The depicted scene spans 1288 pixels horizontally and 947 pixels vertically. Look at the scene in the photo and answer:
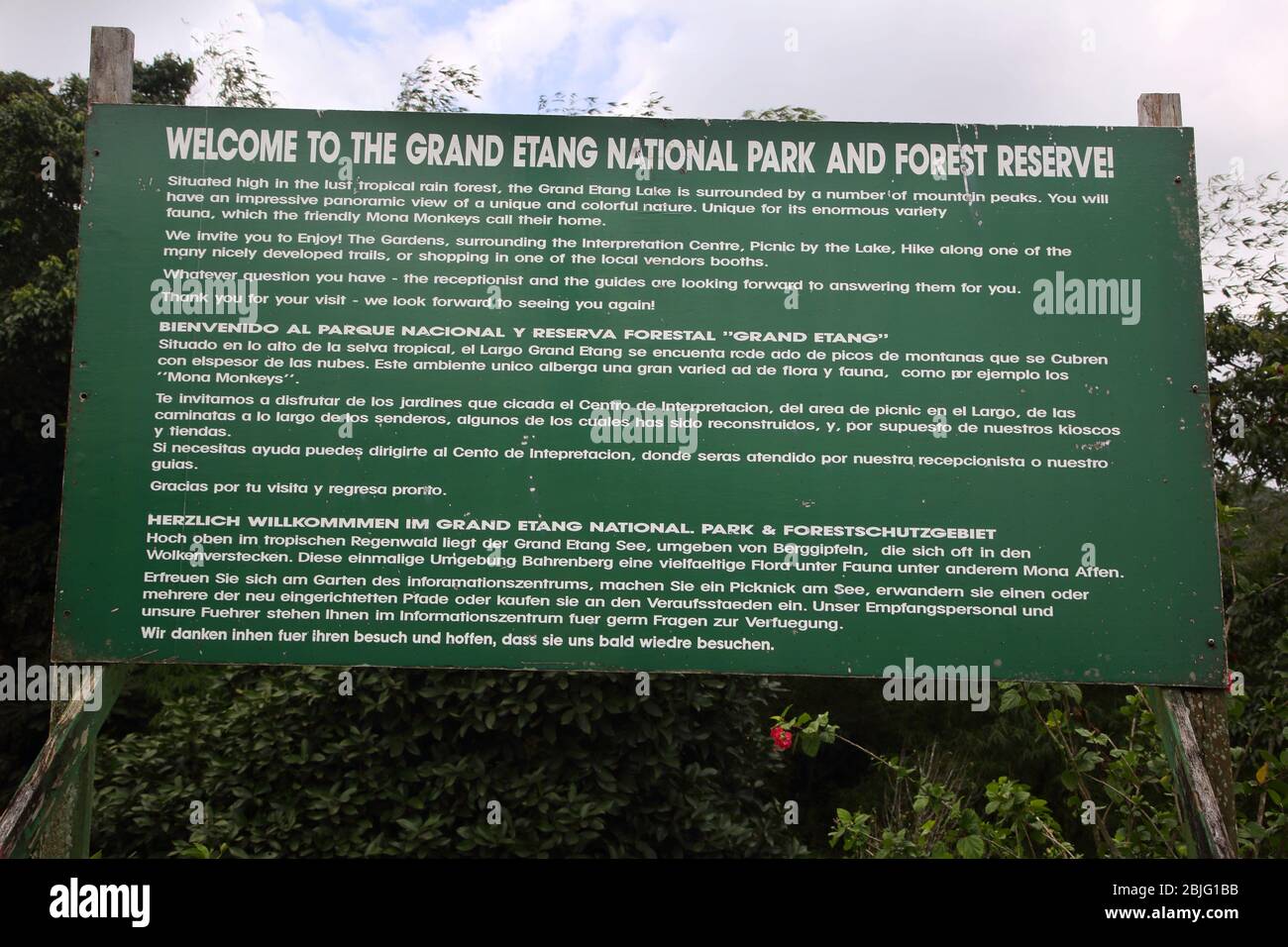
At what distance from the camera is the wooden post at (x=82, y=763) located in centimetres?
283

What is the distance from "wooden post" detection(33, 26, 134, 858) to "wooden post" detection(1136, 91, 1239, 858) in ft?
10.9

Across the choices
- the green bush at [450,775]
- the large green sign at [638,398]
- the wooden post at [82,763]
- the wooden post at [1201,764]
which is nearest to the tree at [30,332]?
the green bush at [450,775]

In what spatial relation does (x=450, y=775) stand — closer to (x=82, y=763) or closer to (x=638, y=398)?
(x=82, y=763)

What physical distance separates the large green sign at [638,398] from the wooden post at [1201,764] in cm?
10

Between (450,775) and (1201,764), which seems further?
(450,775)

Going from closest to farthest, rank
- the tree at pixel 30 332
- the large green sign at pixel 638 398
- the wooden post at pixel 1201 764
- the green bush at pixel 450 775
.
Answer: the wooden post at pixel 1201 764 < the large green sign at pixel 638 398 < the green bush at pixel 450 775 < the tree at pixel 30 332

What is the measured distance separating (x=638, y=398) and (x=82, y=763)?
2.13m

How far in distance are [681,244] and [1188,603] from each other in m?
1.95

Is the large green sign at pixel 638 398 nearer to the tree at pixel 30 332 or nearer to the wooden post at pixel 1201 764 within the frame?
the wooden post at pixel 1201 764

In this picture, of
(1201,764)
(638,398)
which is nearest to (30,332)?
(638,398)

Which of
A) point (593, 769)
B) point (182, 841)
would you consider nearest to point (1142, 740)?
point (593, 769)

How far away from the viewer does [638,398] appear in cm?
289

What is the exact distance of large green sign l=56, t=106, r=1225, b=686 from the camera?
9.20 ft

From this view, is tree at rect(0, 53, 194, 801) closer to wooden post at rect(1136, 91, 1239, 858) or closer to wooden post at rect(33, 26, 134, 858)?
wooden post at rect(33, 26, 134, 858)
